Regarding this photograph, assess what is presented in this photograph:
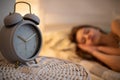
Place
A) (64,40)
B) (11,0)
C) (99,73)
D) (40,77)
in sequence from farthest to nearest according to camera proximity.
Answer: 1. (64,40)
2. (99,73)
3. (11,0)
4. (40,77)

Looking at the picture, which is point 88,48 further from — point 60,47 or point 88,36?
point 60,47

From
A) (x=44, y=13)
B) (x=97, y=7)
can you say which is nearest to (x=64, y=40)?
(x=44, y=13)

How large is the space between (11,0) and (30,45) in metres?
0.26

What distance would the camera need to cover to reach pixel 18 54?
2.88 ft

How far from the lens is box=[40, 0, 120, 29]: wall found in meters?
2.00

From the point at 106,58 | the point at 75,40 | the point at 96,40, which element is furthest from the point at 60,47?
the point at 106,58

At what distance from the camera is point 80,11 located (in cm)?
211

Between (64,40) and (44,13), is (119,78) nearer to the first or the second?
(64,40)

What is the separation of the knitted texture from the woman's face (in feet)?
2.95

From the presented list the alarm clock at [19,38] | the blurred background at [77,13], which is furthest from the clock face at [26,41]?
the blurred background at [77,13]

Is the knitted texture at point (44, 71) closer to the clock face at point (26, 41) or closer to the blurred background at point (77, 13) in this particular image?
the clock face at point (26, 41)

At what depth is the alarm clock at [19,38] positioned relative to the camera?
2.81 feet

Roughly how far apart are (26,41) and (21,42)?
2cm

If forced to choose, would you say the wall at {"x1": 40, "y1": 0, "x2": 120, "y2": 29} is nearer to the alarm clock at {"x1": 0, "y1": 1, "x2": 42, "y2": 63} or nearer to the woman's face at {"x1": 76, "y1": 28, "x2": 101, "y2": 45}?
the woman's face at {"x1": 76, "y1": 28, "x2": 101, "y2": 45}
